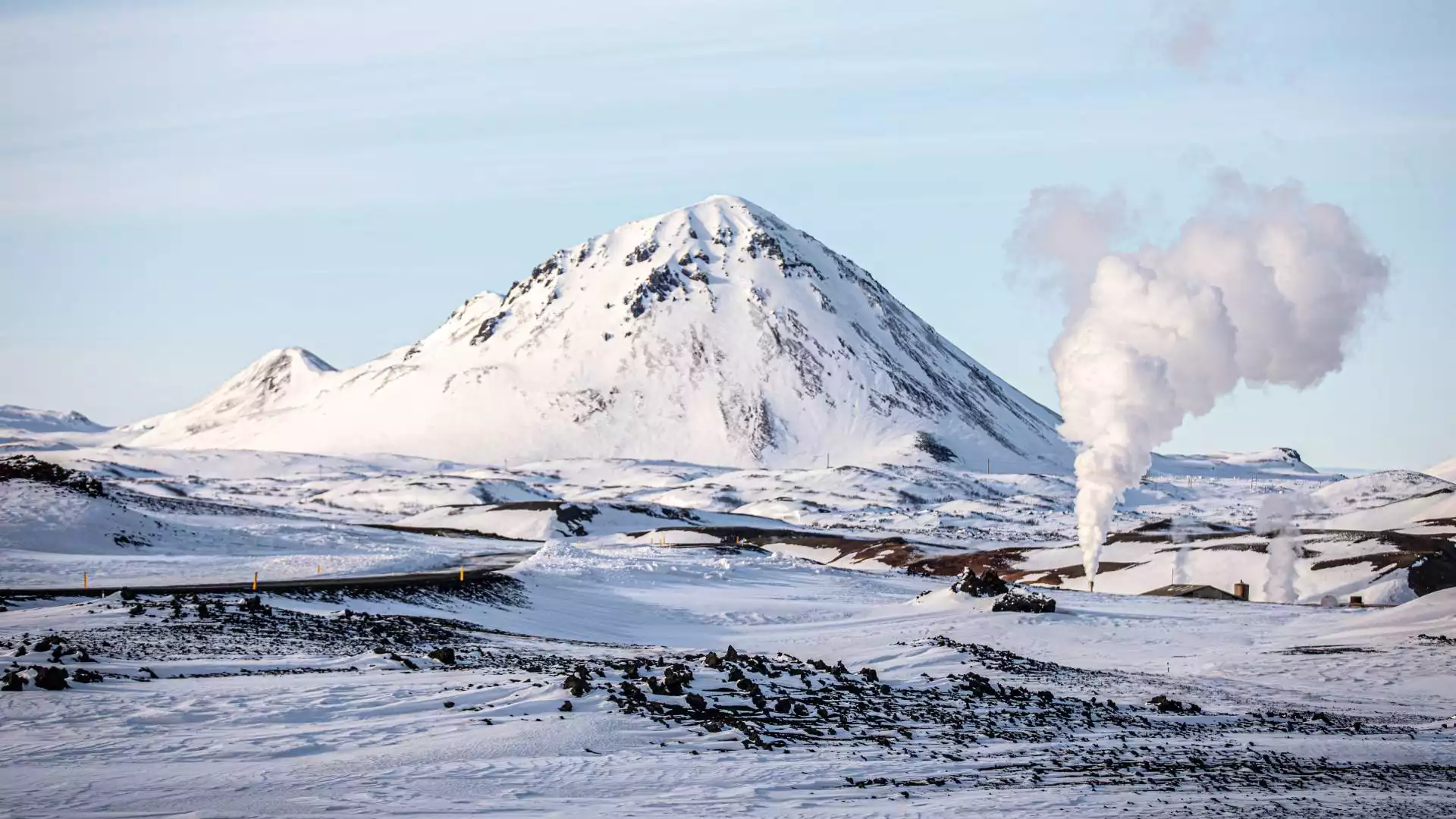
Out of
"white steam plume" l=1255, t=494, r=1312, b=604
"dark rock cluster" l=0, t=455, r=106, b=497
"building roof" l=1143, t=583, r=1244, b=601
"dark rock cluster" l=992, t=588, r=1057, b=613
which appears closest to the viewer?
"dark rock cluster" l=992, t=588, r=1057, b=613

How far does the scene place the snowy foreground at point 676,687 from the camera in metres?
18.0

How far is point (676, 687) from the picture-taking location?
24.6 metres

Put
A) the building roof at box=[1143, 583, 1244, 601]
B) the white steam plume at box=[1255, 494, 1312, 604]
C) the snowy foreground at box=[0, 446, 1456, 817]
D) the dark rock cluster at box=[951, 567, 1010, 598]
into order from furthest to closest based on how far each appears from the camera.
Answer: the white steam plume at box=[1255, 494, 1312, 604] < the building roof at box=[1143, 583, 1244, 601] < the dark rock cluster at box=[951, 567, 1010, 598] < the snowy foreground at box=[0, 446, 1456, 817]

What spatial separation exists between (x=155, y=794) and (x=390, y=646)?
1521cm

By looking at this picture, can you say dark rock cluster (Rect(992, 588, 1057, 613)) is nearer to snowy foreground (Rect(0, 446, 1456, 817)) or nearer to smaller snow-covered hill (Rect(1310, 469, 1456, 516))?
snowy foreground (Rect(0, 446, 1456, 817))

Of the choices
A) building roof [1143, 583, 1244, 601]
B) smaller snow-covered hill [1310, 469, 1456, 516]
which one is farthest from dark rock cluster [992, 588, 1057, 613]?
smaller snow-covered hill [1310, 469, 1456, 516]

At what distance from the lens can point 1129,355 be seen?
62.8 meters

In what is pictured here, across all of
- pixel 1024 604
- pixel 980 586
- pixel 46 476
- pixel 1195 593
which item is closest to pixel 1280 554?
pixel 1195 593

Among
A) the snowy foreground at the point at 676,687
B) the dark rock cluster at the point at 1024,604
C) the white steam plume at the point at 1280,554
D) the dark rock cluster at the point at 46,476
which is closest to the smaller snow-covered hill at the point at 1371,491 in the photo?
the white steam plume at the point at 1280,554

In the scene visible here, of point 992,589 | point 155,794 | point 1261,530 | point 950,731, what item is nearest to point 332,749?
point 155,794

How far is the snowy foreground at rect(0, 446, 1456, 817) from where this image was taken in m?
18.0

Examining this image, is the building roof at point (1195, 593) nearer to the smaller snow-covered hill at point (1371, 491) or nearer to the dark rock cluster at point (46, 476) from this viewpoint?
the dark rock cluster at point (46, 476)

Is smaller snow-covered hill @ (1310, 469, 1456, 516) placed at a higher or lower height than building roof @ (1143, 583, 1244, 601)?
higher

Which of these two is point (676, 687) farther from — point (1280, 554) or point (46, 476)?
point (1280, 554)
